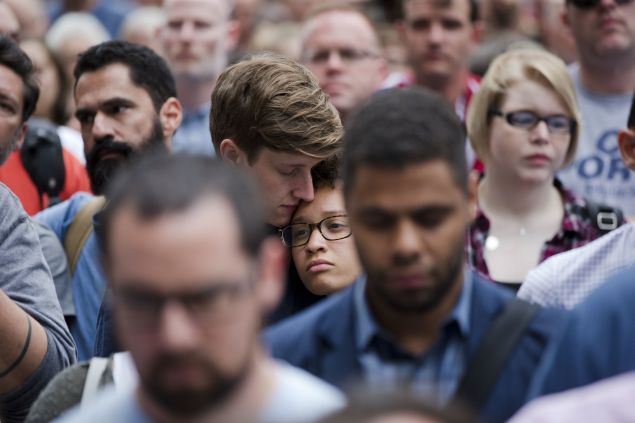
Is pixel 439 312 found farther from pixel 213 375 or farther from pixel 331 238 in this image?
pixel 331 238

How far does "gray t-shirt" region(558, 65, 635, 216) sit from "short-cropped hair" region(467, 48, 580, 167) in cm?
66

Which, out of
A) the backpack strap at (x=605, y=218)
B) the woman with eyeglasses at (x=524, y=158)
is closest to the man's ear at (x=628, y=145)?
the backpack strap at (x=605, y=218)

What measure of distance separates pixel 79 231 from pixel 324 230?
1.37 metres

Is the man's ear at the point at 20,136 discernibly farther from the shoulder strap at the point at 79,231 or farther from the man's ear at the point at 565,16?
the man's ear at the point at 565,16

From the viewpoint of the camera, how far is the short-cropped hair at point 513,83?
5.63m

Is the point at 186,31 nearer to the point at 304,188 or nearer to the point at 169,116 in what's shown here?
the point at 169,116

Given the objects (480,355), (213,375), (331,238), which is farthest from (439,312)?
(331,238)

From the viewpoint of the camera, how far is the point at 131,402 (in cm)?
270

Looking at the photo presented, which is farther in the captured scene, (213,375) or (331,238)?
(331,238)

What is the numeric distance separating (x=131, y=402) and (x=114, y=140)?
3132 mm

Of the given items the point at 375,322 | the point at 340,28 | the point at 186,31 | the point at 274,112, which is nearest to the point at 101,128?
the point at 274,112

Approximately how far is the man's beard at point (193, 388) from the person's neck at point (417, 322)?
0.66 metres

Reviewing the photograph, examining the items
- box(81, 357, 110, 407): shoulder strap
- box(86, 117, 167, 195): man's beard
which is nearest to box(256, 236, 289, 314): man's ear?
box(81, 357, 110, 407): shoulder strap

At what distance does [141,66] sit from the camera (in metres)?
5.87
